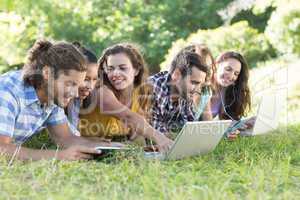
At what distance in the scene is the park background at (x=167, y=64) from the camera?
250 cm

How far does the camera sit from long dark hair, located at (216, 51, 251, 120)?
4.96 m

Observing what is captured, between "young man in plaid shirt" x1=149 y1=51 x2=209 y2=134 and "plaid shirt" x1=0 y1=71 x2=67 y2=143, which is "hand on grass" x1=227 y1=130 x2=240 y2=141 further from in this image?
"plaid shirt" x1=0 y1=71 x2=67 y2=143

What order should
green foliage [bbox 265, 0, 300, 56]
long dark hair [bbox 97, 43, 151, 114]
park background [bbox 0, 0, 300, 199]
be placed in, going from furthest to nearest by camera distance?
1. green foliage [bbox 265, 0, 300, 56]
2. long dark hair [bbox 97, 43, 151, 114]
3. park background [bbox 0, 0, 300, 199]

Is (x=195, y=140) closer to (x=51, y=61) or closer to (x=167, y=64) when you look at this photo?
(x=51, y=61)

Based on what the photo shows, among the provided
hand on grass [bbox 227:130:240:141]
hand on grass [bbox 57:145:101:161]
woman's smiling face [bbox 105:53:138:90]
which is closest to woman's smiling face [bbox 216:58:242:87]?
hand on grass [bbox 227:130:240:141]

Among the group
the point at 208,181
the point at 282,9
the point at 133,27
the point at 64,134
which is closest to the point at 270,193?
the point at 208,181

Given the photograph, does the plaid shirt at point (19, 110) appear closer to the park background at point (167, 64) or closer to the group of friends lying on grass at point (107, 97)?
the group of friends lying on grass at point (107, 97)

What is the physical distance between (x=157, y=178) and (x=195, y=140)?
58cm

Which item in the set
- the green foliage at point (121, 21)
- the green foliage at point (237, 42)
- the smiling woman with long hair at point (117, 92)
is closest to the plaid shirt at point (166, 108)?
the smiling woman with long hair at point (117, 92)

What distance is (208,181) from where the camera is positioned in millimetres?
2646

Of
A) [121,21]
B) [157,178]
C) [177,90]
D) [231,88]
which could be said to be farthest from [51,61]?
[121,21]

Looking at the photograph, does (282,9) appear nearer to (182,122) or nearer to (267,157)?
(182,122)

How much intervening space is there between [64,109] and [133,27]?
1086 cm

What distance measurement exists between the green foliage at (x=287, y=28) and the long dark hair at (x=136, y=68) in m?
6.25
